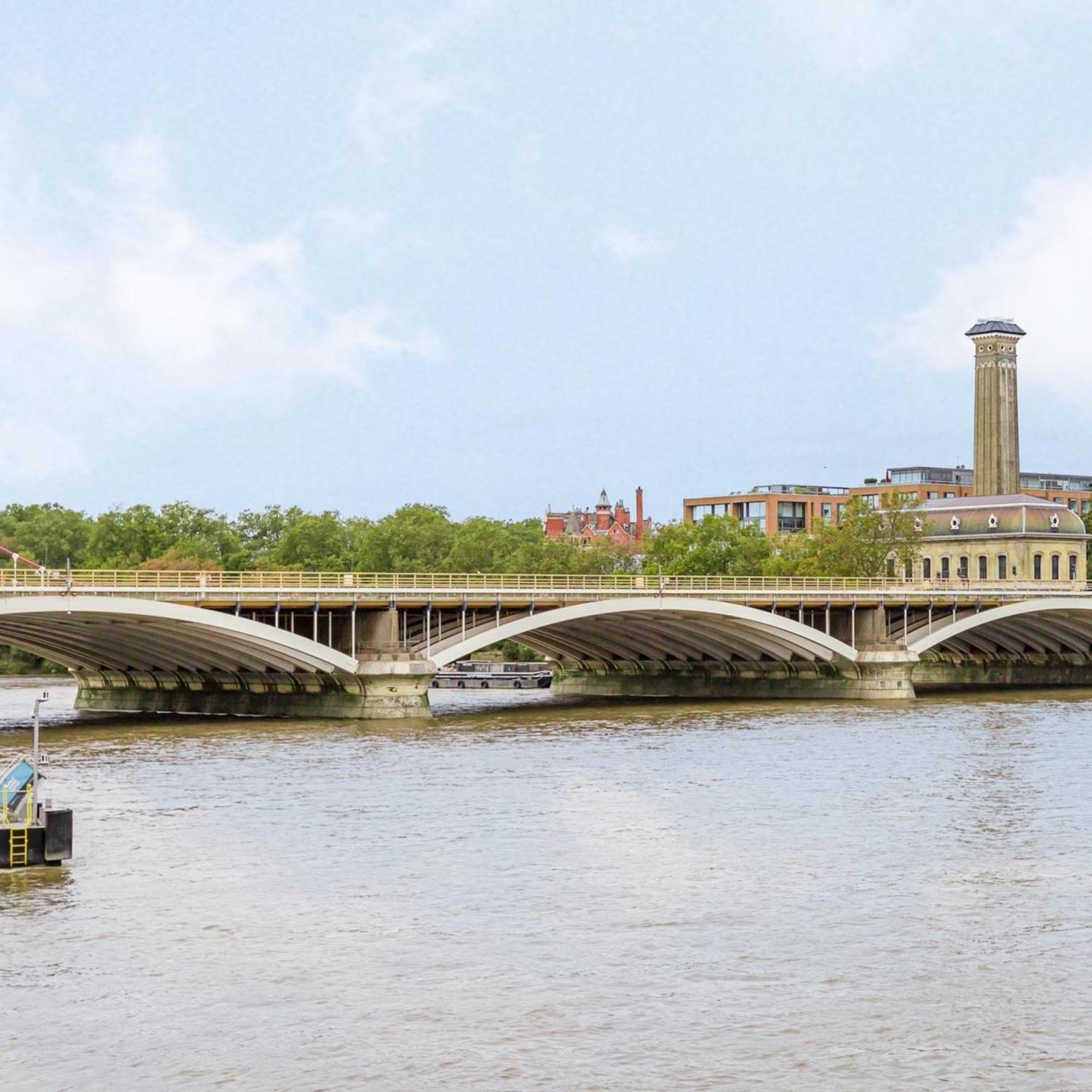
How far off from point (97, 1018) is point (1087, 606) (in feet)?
275

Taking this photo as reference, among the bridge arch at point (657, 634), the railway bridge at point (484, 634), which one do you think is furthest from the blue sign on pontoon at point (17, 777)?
the bridge arch at point (657, 634)

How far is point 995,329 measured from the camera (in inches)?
5413

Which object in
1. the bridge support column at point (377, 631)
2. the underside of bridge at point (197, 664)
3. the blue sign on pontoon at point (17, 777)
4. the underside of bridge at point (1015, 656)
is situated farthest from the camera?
the underside of bridge at point (1015, 656)

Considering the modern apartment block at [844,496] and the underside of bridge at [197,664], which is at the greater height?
the modern apartment block at [844,496]

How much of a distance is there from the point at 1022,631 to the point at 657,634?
27284 millimetres

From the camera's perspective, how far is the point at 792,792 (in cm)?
4959

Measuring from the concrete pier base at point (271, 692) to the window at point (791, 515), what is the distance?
106m

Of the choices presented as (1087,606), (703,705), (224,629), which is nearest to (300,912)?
(224,629)

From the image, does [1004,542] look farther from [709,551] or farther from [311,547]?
[311,547]

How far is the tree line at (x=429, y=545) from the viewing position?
126 m

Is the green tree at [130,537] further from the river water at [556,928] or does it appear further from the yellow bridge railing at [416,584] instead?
the river water at [556,928]

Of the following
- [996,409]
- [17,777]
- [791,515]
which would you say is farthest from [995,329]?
[17,777]

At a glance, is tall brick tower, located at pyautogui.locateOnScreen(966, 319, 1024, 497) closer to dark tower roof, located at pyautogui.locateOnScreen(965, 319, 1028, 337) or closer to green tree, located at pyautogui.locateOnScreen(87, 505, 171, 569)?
dark tower roof, located at pyautogui.locateOnScreen(965, 319, 1028, 337)

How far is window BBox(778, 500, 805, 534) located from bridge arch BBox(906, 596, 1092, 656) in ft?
233
